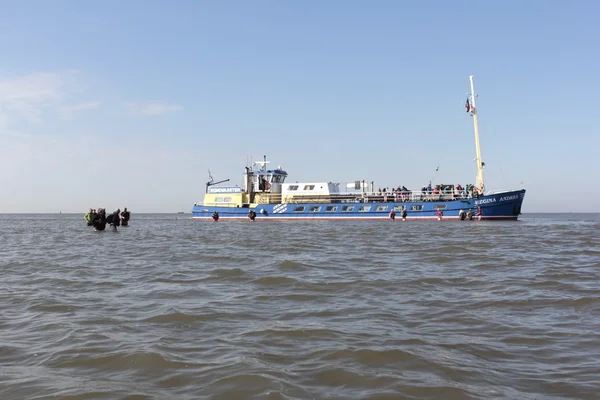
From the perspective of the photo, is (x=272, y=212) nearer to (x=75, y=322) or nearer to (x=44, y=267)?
(x=44, y=267)

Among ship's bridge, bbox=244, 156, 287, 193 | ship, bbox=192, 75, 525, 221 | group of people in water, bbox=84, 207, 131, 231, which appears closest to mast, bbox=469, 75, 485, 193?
ship, bbox=192, 75, 525, 221

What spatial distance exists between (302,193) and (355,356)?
40.8m

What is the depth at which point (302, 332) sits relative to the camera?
18.7 ft

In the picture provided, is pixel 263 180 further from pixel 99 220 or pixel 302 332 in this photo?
pixel 302 332

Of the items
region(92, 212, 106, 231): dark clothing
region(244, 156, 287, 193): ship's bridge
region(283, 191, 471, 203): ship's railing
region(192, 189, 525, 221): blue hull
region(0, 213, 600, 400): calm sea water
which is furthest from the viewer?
region(244, 156, 287, 193): ship's bridge

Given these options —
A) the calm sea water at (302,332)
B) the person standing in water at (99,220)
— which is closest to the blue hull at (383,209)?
the person standing in water at (99,220)

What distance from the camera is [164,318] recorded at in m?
6.46

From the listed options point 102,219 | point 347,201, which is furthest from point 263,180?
point 102,219

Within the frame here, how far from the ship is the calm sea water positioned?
93.4 feet

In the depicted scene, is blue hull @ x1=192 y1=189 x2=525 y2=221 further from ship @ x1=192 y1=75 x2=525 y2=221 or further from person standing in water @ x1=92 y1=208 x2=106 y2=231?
person standing in water @ x1=92 y1=208 x2=106 y2=231

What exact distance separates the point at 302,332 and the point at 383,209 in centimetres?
3673

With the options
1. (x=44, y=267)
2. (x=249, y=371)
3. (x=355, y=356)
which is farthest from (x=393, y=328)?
(x=44, y=267)

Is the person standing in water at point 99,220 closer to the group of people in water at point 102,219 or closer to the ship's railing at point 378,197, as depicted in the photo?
the group of people in water at point 102,219

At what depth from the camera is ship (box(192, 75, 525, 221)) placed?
128ft
